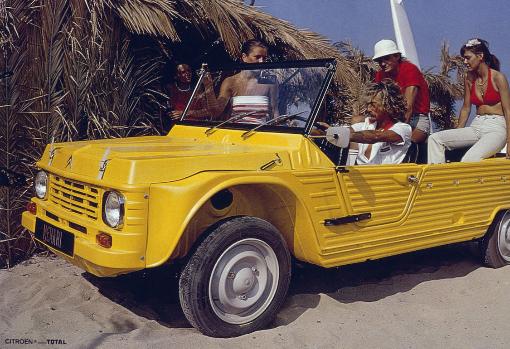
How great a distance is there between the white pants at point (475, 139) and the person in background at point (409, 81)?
0.48ft

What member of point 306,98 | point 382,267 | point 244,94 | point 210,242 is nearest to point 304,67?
point 306,98

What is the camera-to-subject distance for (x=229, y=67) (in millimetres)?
4988

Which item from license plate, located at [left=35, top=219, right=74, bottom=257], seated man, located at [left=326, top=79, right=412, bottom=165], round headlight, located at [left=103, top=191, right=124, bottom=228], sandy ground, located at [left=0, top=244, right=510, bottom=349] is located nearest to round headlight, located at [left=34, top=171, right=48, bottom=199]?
license plate, located at [left=35, top=219, right=74, bottom=257]

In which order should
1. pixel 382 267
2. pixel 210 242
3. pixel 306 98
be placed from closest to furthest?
pixel 210 242 < pixel 306 98 < pixel 382 267

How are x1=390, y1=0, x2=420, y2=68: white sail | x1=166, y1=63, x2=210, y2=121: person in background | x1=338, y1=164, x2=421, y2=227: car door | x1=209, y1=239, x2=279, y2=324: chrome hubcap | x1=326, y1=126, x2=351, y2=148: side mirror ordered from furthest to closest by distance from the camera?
x1=390, y1=0, x2=420, y2=68: white sail < x1=166, y1=63, x2=210, y2=121: person in background < x1=338, y1=164, x2=421, y2=227: car door < x1=326, y1=126, x2=351, y2=148: side mirror < x1=209, y1=239, x2=279, y2=324: chrome hubcap

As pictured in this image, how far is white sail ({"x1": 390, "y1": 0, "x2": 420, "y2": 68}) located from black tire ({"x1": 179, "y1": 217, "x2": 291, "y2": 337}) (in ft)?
19.5

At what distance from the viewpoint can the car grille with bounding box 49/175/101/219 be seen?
12.0 feet

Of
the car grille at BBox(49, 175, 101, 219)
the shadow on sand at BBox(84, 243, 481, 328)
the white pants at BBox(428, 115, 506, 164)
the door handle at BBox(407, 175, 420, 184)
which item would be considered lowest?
the shadow on sand at BBox(84, 243, 481, 328)

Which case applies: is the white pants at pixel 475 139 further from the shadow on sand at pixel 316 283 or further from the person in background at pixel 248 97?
the person in background at pixel 248 97

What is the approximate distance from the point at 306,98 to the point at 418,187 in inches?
45.1

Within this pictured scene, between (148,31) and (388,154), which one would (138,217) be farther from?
(148,31)

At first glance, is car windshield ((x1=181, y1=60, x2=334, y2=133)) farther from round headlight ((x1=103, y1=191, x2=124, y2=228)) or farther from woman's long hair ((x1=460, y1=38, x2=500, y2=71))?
Result: woman's long hair ((x1=460, y1=38, x2=500, y2=71))

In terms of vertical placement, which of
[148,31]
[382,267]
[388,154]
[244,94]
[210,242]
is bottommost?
[382,267]

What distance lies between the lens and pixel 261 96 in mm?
4645
